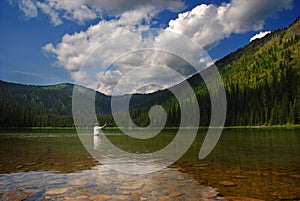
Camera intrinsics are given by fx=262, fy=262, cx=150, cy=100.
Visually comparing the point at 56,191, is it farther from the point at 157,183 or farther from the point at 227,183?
the point at 227,183

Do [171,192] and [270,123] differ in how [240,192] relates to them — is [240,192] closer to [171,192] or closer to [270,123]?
[171,192]

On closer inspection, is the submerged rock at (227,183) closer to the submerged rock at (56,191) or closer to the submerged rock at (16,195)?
the submerged rock at (56,191)

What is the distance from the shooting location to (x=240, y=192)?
8.73 meters

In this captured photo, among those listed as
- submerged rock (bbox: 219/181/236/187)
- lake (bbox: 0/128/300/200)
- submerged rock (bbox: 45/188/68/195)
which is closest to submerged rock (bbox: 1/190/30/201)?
lake (bbox: 0/128/300/200)

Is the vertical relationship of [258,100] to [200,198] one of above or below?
above

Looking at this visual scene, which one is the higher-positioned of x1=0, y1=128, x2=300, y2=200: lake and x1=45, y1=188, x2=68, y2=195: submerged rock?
x1=0, y1=128, x2=300, y2=200: lake

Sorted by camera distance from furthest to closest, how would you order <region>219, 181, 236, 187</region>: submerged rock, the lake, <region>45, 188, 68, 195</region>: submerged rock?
<region>219, 181, 236, 187</region>: submerged rock, <region>45, 188, 68, 195</region>: submerged rock, the lake

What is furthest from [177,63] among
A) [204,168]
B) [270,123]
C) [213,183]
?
[270,123]

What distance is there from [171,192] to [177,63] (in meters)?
14.7

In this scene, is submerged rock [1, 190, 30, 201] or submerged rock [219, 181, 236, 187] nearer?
submerged rock [1, 190, 30, 201]

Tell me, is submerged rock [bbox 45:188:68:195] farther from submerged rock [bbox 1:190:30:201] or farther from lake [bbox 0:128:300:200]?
submerged rock [bbox 1:190:30:201]

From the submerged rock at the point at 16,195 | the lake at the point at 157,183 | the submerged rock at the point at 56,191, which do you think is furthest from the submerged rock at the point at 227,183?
the submerged rock at the point at 16,195

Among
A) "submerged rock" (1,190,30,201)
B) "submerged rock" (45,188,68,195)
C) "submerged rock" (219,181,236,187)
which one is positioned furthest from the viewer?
"submerged rock" (219,181,236,187)

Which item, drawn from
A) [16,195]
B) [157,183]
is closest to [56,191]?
[16,195]
